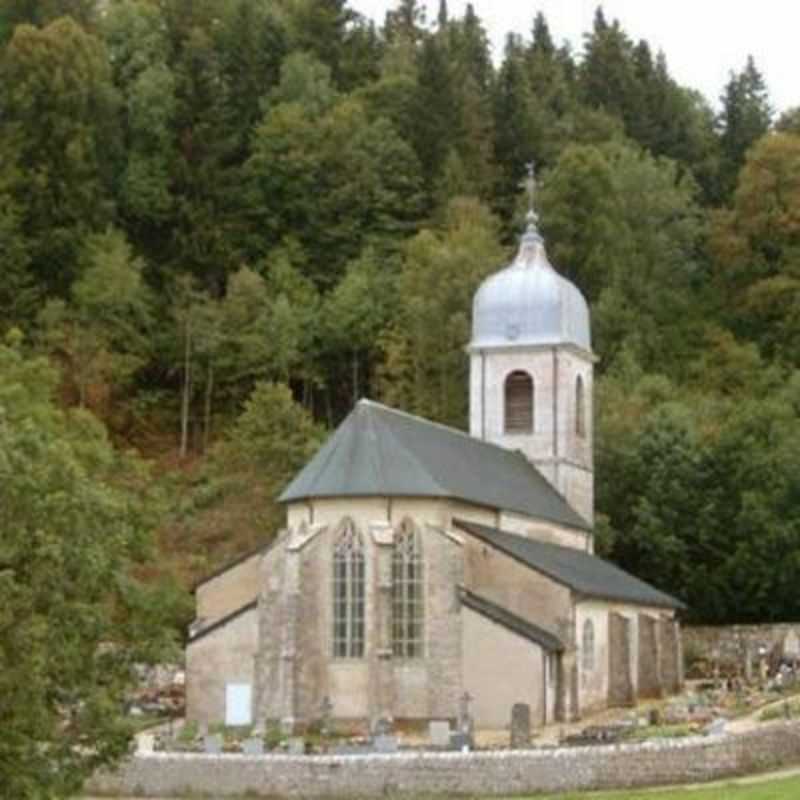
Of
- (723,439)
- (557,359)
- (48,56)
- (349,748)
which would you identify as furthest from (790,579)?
(48,56)

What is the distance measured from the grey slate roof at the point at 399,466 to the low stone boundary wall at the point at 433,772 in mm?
12244

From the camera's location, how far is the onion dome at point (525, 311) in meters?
60.6

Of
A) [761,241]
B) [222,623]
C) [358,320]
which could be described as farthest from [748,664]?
[761,241]

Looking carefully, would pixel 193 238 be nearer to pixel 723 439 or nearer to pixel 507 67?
pixel 507 67

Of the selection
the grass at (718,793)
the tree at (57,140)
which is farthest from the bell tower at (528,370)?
the grass at (718,793)

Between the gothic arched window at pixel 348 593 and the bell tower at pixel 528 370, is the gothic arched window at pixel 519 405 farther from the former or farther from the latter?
the gothic arched window at pixel 348 593

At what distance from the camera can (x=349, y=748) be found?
39.6m

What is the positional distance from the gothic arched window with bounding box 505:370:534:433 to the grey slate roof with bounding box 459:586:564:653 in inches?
474

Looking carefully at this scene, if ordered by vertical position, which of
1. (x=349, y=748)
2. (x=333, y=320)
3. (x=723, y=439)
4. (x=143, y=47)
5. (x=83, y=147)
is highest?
(x=143, y=47)

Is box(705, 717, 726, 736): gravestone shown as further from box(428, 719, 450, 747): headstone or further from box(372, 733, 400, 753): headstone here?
box(372, 733, 400, 753): headstone

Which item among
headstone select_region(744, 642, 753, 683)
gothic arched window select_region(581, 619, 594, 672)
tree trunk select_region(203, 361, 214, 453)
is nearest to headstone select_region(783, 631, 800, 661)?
headstone select_region(744, 642, 753, 683)

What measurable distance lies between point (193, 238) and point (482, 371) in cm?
2717

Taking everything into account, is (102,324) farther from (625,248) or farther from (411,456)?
(411,456)

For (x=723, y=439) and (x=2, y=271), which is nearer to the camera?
(x=723, y=439)
